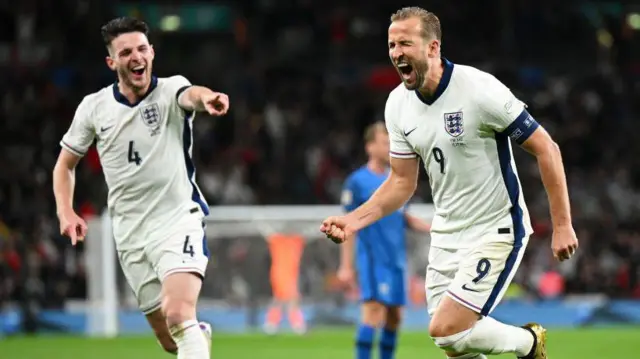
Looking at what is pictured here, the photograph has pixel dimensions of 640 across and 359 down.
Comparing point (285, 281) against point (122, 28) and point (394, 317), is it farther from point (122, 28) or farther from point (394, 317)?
point (122, 28)

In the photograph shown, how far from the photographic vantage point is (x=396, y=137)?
6348 mm

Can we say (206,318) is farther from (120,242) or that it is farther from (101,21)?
(120,242)

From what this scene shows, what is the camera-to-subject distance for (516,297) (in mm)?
17141

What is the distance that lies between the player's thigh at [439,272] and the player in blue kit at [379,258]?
10.1 feet

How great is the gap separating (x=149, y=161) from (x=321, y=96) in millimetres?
14945

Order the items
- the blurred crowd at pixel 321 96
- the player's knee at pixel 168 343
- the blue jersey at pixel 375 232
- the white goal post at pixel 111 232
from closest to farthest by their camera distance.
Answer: the player's knee at pixel 168 343 → the blue jersey at pixel 375 232 → the white goal post at pixel 111 232 → the blurred crowd at pixel 321 96

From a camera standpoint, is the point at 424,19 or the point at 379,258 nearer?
the point at 424,19

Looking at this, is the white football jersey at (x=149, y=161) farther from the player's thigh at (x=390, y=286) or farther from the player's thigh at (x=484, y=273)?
the player's thigh at (x=390, y=286)

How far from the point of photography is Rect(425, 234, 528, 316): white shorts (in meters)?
6.02

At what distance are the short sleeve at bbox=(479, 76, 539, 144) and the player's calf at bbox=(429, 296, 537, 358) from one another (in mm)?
899

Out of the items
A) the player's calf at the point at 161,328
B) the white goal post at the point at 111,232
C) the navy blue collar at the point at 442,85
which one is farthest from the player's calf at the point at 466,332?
the white goal post at the point at 111,232

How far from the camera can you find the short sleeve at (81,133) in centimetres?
720

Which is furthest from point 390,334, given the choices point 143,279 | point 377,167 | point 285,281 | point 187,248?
point 285,281

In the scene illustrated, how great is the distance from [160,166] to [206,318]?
9.59 meters
